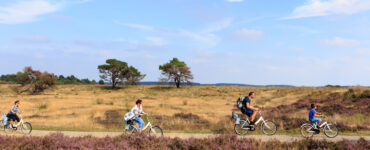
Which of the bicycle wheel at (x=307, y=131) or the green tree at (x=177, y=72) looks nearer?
the bicycle wheel at (x=307, y=131)

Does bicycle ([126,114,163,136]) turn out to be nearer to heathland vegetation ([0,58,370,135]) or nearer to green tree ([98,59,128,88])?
heathland vegetation ([0,58,370,135])

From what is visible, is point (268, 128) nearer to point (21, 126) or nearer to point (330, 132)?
point (330, 132)

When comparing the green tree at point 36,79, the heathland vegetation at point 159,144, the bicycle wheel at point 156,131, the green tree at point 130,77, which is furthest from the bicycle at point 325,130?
the green tree at point 130,77

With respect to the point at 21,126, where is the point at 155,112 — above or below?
below

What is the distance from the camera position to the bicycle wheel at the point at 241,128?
45.3 feet

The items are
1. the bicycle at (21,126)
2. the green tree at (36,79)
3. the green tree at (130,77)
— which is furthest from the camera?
the green tree at (130,77)

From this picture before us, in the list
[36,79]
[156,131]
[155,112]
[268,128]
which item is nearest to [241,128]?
[268,128]

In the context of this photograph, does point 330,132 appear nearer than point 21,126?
Yes

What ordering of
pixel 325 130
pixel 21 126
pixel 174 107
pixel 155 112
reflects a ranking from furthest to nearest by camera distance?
pixel 174 107
pixel 155 112
pixel 21 126
pixel 325 130

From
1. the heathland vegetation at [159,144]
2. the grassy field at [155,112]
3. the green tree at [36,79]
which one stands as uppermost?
the green tree at [36,79]

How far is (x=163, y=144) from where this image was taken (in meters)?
10.1

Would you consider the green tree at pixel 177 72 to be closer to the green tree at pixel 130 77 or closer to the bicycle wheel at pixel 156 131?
the green tree at pixel 130 77

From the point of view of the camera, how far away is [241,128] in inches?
547

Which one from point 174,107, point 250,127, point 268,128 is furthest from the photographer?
point 174,107
